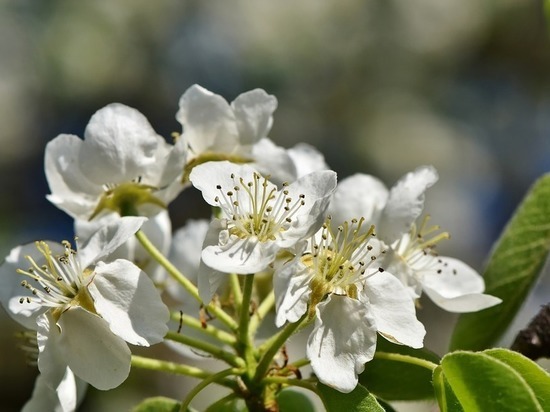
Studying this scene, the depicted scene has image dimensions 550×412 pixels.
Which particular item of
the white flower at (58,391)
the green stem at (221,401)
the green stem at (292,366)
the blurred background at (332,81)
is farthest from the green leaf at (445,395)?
the blurred background at (332,81)

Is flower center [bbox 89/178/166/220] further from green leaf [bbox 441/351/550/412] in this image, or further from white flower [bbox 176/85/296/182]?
green leaf [bbox 441/351/550/412]

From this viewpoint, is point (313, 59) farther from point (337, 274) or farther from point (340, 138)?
point (337, 274)

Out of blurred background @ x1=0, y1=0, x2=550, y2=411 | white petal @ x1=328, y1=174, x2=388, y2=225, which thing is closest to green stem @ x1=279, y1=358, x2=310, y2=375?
white petal @ x1=328, y1=174, x2=388, y2=225

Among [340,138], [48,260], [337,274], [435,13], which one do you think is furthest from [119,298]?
[435,13]

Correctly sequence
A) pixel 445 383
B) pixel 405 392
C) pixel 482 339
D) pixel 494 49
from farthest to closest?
pixel 494 49
pixel 482 339
pixel 405 392
pixel 445 383

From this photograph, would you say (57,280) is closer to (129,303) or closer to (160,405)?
(129,303)

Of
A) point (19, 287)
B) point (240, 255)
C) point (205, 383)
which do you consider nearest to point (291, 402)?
point (205, 383)
